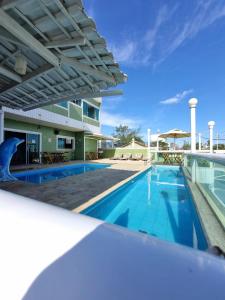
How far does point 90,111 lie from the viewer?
20547mm

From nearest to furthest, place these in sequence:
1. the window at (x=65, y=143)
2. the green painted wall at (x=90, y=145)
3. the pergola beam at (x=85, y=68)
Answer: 1. the pergola beam at (x=85, y=68)
2. the window at (x=65, y=143)
3. the green painted wall at (x=90, y=145)

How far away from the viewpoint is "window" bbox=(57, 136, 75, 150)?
1636 centimetres

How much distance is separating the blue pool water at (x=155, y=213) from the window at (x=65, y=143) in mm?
10856

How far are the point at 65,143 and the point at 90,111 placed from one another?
5246 mm

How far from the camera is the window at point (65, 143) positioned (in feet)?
53.7

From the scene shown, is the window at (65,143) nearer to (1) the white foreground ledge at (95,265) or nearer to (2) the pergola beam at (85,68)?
(2) the pergola beam at (85,68)

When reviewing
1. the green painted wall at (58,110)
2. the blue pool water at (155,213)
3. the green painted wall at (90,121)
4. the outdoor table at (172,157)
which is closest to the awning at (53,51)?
the blue pool water at (155,213)

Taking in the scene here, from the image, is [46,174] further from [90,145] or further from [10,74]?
[90,145]

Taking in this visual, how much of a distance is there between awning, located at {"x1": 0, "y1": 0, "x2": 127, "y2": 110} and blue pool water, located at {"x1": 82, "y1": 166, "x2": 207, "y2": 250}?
9.63 feet

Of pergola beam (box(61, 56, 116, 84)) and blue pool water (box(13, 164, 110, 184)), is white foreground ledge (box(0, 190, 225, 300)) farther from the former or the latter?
blue pool water (box(13, 164, 110, 184))

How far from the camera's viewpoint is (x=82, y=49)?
10.4 feet

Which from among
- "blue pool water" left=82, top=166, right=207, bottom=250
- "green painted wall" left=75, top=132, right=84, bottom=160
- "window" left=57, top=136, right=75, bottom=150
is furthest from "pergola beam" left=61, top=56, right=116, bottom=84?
"green painted wall" left=75, top=132, right=84, bottom=160

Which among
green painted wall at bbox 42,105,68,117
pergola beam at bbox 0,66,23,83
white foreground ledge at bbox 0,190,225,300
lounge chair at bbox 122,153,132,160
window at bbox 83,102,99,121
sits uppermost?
window at bbox 83,102,99,121

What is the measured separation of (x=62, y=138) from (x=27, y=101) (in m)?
10.4
